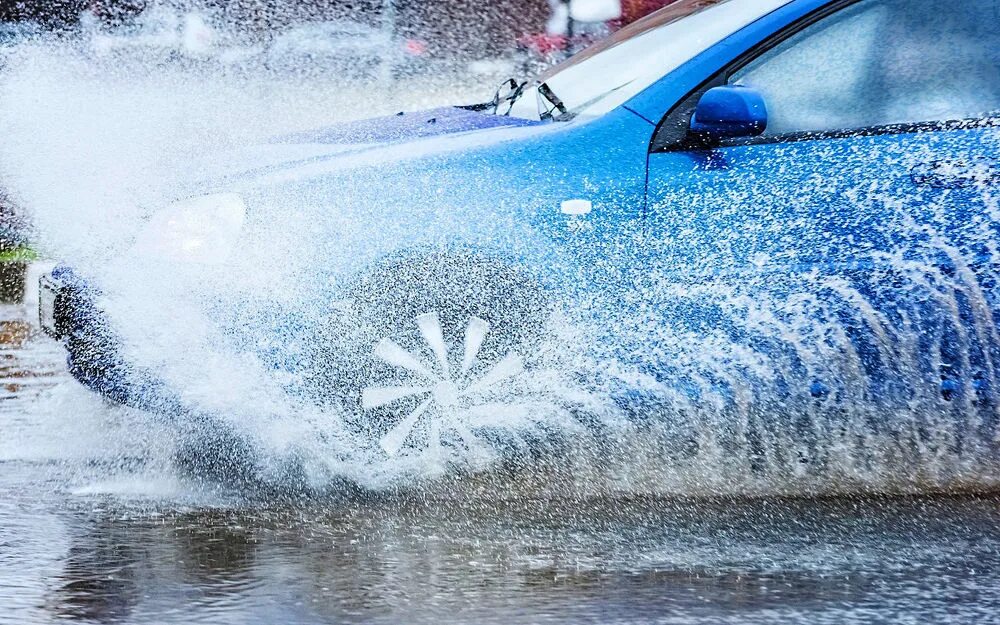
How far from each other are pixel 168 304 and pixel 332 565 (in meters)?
0.94

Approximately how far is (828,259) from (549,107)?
1.06 m

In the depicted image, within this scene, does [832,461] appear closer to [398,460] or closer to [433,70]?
[398,460]

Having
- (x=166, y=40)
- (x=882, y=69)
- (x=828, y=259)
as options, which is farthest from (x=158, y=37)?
(x=828, y=259)

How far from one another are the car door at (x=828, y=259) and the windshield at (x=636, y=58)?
225mm

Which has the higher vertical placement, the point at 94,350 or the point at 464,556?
the point at 94,350

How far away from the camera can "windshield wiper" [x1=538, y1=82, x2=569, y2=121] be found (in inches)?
185

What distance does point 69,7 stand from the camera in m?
17.4

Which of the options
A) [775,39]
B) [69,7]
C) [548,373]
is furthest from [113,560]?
[69,7]

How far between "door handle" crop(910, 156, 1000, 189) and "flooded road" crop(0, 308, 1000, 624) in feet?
3.02

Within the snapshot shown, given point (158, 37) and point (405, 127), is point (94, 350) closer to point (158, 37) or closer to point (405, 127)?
point (405, 127)

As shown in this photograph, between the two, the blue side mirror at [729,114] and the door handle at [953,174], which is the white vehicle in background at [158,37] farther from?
the door handle at [953,174]

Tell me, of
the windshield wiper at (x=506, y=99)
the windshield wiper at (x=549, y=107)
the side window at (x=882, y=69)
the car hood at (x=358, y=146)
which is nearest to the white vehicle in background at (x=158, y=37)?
the windshield wiper at (x=506, y=99)

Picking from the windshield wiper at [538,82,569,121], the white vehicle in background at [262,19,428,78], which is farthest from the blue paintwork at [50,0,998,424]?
the white vehicle in background at [262,19,428,78]

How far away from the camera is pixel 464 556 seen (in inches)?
153
